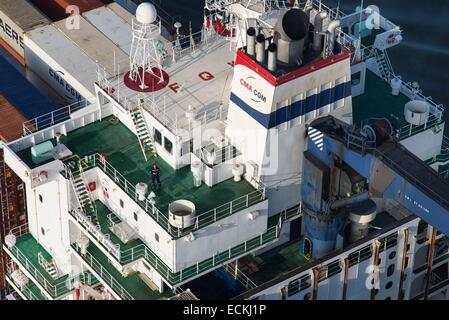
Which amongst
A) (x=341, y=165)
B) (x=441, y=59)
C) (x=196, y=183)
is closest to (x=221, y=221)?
(x=196, y=183)

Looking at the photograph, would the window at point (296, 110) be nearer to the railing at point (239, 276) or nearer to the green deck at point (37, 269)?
the railing at point (239, 276)

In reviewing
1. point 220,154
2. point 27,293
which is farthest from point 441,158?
point 27,293

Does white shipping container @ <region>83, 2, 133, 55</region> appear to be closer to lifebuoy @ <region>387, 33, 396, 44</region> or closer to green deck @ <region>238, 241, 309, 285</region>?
lifebuoy @ <region>387, 33, 396, 44</region>

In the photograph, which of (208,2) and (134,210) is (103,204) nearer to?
(134,210)

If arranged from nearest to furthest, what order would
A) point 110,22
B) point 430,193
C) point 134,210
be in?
point 430,193
point 134,210
point 110,22

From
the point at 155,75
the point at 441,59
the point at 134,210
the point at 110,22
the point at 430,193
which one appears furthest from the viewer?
the point at 441,59

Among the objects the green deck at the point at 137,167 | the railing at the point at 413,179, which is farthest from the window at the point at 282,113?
the railing at the point at 413,179
